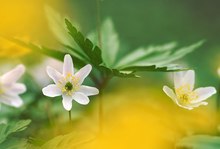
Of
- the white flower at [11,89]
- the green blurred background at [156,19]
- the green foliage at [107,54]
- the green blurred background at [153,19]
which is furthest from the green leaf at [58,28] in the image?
the green blurred background at [156,19]

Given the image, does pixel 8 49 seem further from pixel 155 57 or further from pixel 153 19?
pixel 153 19

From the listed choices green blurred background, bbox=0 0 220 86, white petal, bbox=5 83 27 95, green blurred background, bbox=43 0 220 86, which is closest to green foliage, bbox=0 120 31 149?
white petal, bbox=5 83 27 95

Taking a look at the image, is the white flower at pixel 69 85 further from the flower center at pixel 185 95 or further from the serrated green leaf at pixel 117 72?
the flower center at pixel 185 95

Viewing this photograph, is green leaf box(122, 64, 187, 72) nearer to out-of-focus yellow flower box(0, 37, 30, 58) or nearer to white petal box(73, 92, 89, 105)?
white petal box(73, 92, 89, 105)

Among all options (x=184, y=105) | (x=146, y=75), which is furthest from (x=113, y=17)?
(x=184, y=105)

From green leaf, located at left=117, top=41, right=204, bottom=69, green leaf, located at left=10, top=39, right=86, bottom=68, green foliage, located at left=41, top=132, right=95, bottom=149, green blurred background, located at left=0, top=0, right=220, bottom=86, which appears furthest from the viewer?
green blurred background, located at left=0, top=0, right=220, bottom=86

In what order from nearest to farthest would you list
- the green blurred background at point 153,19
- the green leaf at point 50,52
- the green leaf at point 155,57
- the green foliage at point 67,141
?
the green foliage at point 67,141, the green leaf at point 50,52, the green leaf at point 155,57, the green blurred background at point 153,19

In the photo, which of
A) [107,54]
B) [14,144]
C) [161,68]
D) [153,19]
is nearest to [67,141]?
[14,144]
